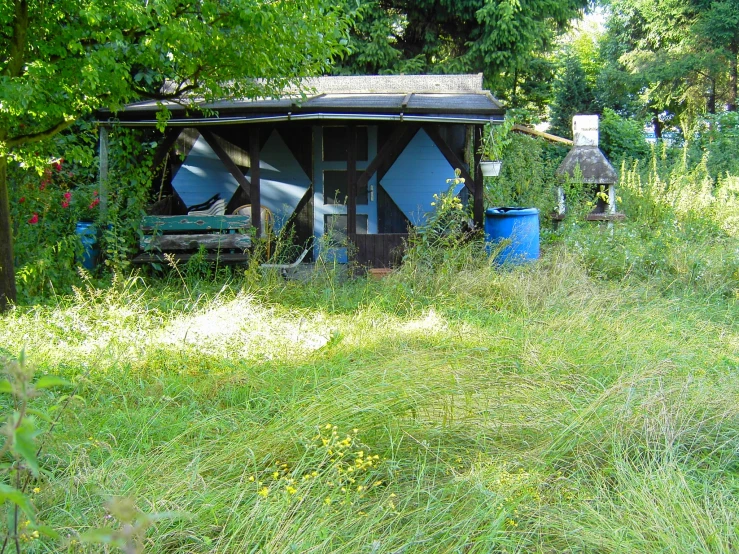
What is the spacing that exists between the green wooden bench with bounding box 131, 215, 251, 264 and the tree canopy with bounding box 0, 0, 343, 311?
206cm

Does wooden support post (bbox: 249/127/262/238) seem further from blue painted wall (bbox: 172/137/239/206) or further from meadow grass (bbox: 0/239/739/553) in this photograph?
meadow grass (bbox: 0/239/739/553)

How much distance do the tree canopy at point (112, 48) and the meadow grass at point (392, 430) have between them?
1.74 m

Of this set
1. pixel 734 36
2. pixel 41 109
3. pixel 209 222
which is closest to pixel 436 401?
pixel 41 109

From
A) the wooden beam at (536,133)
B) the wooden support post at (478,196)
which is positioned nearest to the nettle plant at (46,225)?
the wooden support post at (478,196)

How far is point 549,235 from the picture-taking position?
10258mm

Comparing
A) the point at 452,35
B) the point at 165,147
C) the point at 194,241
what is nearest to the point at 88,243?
the point at 194,241

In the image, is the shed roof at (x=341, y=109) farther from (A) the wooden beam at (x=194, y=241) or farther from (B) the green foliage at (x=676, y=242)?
(B) the green foliage at (x=676, y=242)

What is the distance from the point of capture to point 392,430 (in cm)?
357

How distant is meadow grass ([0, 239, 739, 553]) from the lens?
2.85 m

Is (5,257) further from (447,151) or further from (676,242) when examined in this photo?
(676,242)

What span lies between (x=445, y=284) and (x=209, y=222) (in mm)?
3233

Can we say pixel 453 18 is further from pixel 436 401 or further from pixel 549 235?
pixel 436 401

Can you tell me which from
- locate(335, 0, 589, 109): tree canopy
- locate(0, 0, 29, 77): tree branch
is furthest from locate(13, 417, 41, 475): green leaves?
Answer: locate(335, 0, 589, 109): tree canopy

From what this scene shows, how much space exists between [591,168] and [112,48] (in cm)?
920
